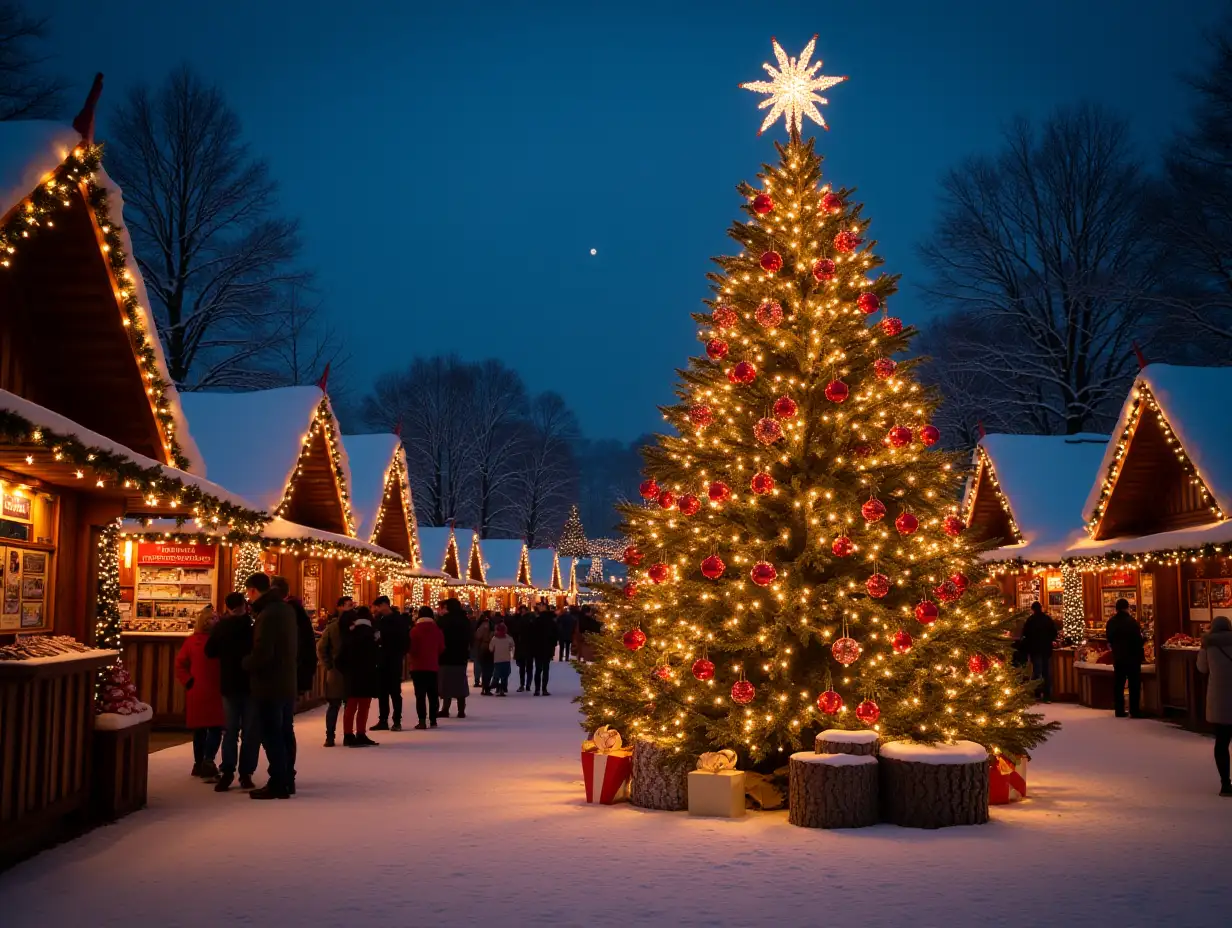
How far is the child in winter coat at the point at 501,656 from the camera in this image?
82.8 feet

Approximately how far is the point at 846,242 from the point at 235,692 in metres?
6.93

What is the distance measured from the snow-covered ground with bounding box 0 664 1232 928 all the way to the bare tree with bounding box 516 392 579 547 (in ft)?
170

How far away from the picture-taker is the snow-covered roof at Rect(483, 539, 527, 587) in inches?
2224

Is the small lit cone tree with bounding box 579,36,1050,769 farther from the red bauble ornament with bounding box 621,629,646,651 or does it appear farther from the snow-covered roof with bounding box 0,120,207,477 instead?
the snow-covered roof with bounding box 0,120,207,477

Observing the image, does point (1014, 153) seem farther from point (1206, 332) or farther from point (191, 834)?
point (191, 834)

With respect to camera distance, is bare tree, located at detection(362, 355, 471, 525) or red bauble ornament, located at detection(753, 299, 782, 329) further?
bare tree, located at detection(362, 355, 471, 525)

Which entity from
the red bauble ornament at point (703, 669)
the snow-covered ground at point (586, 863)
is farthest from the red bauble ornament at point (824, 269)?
the snow-covered ground at point (586, 863)

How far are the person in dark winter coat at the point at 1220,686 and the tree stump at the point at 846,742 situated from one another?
3573 millimetres

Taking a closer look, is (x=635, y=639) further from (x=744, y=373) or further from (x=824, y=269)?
(x=824, y=269)

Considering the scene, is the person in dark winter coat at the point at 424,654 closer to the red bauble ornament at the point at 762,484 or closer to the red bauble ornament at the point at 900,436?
the red bauble ornament at the point at 762,484

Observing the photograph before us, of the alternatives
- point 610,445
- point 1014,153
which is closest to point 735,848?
point 1014,153

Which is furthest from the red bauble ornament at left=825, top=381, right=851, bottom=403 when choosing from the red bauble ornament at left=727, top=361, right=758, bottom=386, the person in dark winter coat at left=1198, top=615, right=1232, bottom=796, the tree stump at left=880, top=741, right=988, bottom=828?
the person in dark winter coat at left=1198, top=615, right=1232, bottom=796

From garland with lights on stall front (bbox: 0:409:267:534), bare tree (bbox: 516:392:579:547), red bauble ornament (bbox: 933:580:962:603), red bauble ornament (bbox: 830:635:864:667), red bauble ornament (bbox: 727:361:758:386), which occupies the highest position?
bare tree (bbox: 516:392:579:547)

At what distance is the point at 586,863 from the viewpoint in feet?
26.9
